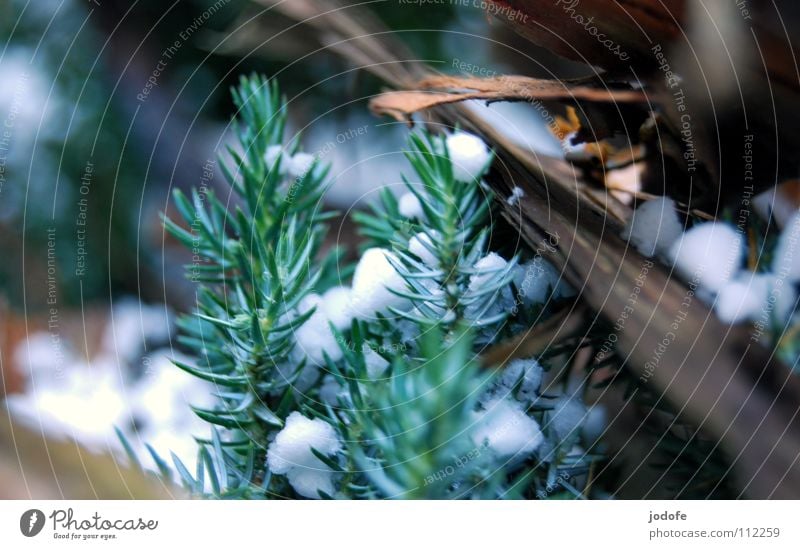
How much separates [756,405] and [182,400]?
0.21m

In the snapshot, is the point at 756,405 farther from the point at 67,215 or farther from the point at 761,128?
the point at 67,215

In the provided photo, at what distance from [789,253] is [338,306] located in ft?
0.58

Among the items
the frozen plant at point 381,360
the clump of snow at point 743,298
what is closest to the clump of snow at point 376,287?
the frozen plant at point 381,360

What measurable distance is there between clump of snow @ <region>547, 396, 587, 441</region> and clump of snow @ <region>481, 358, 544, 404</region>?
1cm

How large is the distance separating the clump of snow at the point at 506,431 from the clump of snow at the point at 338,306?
52mm

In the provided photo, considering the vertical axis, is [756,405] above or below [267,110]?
below

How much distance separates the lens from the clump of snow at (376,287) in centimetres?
23

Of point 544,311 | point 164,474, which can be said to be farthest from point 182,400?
point 544,311

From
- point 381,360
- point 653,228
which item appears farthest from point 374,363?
point 653,228

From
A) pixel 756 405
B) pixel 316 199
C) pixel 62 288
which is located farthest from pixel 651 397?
pixel 62 288

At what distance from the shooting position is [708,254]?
258mm

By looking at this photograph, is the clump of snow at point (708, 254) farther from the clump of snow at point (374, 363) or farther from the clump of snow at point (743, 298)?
the clump of snow at point (374, 363)

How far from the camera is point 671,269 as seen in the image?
9.9 inches
